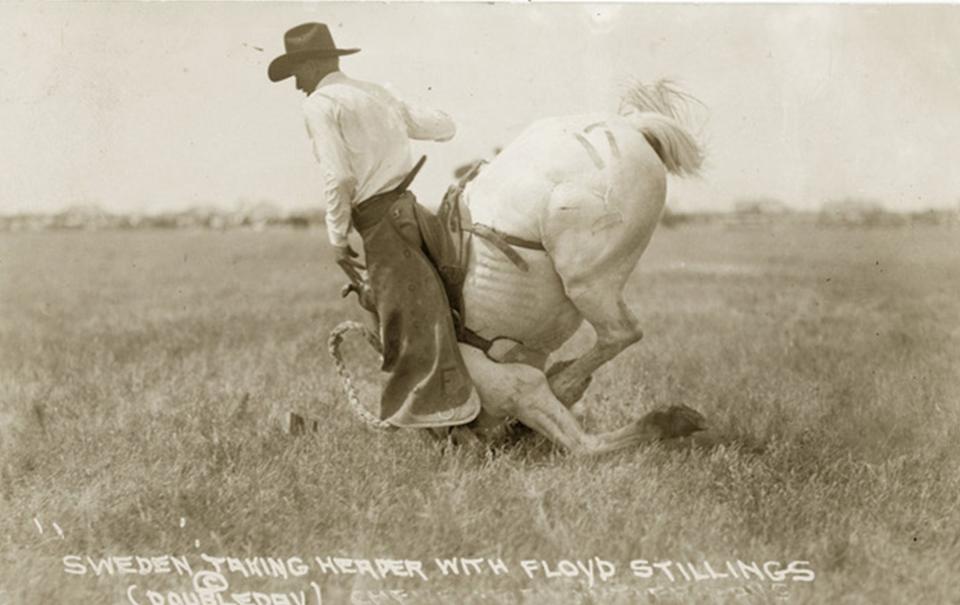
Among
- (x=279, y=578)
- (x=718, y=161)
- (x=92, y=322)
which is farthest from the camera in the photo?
(x=92, y=322)

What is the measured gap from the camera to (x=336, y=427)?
4.04 meters

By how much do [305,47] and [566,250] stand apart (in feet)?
3.54

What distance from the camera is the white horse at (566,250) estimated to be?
3.52 meters

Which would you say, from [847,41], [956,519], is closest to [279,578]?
[956,519]

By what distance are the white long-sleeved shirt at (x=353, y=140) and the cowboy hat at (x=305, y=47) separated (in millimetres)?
80

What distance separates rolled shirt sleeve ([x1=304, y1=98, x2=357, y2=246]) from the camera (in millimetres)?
3500

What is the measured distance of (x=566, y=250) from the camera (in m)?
3.54

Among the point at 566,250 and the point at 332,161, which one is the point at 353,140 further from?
the point at 566,250

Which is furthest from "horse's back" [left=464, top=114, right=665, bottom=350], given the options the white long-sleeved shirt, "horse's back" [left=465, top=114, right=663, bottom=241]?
the white long-sleeved shirt

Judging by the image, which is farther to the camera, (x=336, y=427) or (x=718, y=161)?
(x=718, y=161)

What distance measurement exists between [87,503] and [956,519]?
2784 millimetres

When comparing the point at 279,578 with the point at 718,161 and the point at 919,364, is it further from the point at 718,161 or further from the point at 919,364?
the point at 919,364

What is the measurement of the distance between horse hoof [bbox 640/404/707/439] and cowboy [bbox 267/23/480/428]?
60cm

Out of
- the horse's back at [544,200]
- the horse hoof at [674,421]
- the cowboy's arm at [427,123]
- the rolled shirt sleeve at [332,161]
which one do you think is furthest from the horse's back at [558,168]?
the horse hoof at [674,421]
